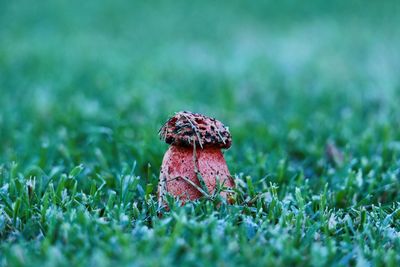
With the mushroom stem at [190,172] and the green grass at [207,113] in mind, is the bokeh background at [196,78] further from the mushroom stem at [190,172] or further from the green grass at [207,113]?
the mushroom stem at [190,172]

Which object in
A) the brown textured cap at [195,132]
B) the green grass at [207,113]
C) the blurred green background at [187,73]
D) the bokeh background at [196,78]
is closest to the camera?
the green grass at [207,113]

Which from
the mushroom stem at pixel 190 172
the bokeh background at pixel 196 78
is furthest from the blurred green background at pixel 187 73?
the mushroom stem at pixel 190 172

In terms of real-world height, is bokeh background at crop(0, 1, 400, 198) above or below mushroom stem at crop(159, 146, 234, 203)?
above

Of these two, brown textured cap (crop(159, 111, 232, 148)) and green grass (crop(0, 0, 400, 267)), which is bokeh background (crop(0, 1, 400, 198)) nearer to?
green grass (crop(0, 0, 400, 267))

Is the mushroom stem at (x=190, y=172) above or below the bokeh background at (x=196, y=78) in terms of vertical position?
below

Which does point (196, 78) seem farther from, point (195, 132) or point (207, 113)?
point (195, 132)

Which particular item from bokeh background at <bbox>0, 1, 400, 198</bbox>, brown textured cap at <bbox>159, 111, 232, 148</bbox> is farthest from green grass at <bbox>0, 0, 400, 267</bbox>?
brown textured cap at <bbox>159, 111, 232, 148</bbox>

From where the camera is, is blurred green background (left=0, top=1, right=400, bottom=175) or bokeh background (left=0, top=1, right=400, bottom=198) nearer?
bokeh background (left=0, top=1, right=400, bottom=198)
